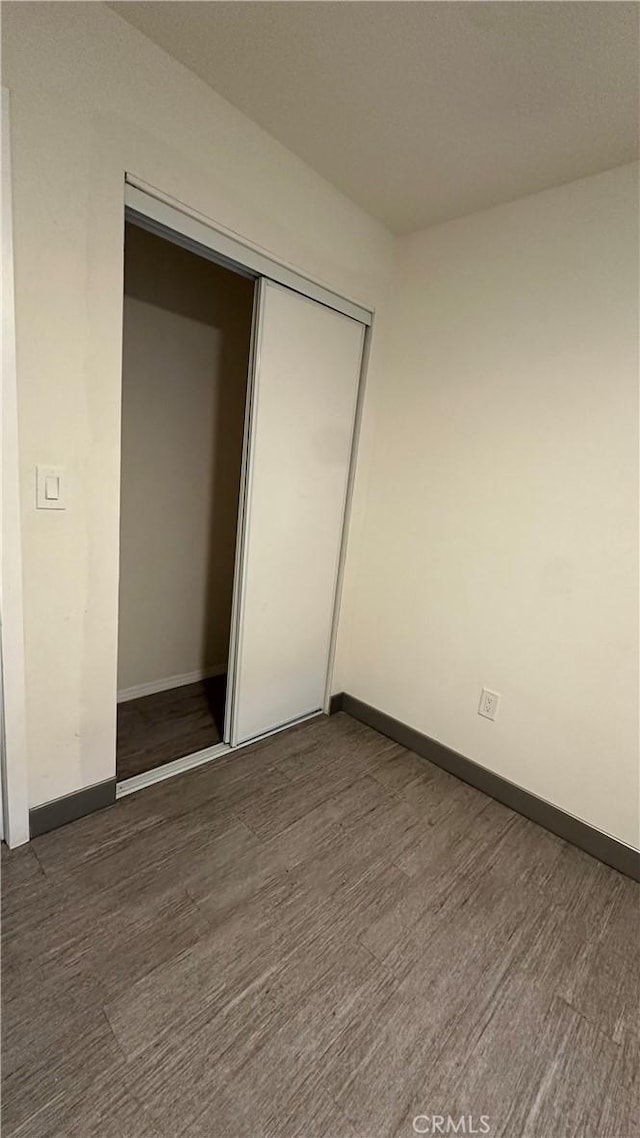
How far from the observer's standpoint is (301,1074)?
1.09 m

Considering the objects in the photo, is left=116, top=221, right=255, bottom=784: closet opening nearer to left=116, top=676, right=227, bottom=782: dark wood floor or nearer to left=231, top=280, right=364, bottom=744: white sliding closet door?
left=116, top=676, right=227, bottom=782: dark wood floor

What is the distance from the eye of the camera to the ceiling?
4.04 ft

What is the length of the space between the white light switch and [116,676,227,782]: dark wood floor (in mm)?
1159

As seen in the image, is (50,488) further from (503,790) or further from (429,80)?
(503,790)

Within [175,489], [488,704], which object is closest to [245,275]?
[175,489]

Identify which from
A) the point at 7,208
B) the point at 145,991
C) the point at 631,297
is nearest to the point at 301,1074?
the point at 145,991

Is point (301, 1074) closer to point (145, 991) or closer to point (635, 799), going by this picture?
point (145, 991)

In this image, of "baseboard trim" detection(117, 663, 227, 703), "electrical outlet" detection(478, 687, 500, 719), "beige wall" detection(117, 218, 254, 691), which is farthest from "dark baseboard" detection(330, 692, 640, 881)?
"beige wall" detection(117, 218, 254, 691)

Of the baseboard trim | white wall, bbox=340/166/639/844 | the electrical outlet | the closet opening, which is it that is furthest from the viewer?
the baseboard trim

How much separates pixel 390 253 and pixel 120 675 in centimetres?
251

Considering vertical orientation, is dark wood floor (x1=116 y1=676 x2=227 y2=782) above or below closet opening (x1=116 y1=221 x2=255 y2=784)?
below

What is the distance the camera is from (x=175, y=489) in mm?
2648

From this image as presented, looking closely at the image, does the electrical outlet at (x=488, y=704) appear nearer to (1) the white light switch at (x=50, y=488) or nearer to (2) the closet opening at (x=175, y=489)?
(2) the closet opening at (x=175, y=489)

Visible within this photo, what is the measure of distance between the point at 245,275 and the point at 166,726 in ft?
6.69
